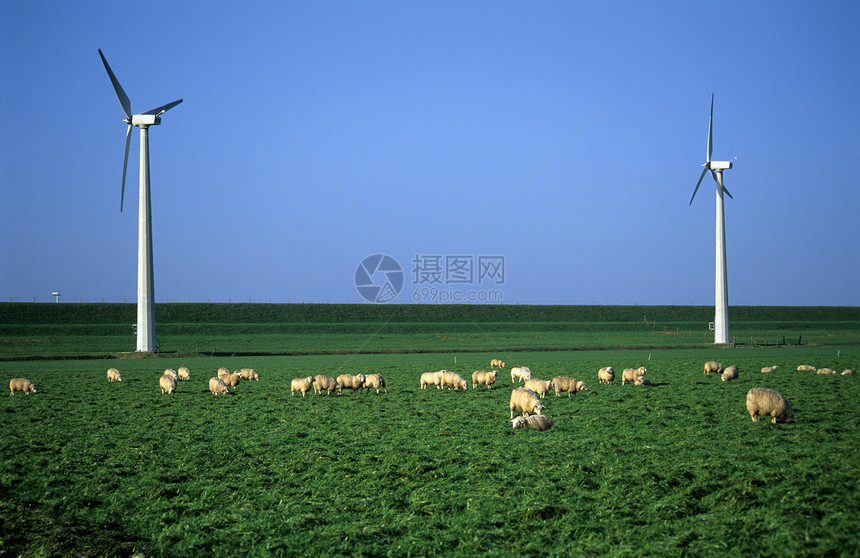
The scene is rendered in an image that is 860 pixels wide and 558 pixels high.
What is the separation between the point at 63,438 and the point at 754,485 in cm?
1694

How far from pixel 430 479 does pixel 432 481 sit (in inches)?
6.4

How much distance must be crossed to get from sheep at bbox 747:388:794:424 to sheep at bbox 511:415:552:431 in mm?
5958

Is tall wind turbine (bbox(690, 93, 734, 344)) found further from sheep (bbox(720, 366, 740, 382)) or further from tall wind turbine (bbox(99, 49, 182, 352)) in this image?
tall wind turbine (bbox(99, 49, 182, 352))

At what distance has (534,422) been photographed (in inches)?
728

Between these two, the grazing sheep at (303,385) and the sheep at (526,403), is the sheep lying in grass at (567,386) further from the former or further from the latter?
the grazing sheep at (303,385)

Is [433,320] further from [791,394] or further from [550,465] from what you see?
[550,465]

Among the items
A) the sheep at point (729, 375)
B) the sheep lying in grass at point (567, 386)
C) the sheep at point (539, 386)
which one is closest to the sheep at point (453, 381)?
the sheep at point (539, 386)

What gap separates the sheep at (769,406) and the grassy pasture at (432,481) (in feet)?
2.03

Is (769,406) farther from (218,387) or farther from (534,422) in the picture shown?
(218,387)

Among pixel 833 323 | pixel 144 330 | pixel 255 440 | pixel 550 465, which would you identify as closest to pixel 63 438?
pixel 255 440

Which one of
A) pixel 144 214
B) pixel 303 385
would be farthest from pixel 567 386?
pixel 144 214

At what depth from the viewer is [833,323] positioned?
121938 millimetres

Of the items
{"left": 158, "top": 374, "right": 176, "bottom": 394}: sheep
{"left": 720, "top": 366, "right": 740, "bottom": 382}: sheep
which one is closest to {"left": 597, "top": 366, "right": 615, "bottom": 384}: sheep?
{"left": 720, "top": 366, "right": 740, "bottom": 382}: sheep

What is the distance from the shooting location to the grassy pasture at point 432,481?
10.1 m
